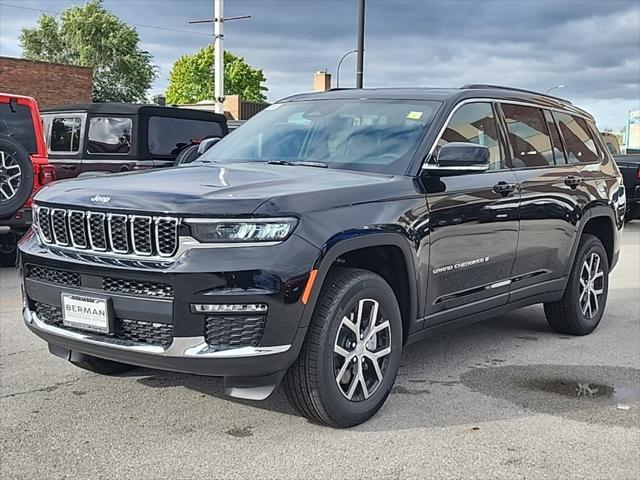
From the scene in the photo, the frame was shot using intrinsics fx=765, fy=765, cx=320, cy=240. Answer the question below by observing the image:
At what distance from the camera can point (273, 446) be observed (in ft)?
12.1

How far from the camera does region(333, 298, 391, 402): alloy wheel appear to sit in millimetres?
3885

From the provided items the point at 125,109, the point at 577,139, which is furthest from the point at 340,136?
the point at 125,109

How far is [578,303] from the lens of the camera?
20.0ft

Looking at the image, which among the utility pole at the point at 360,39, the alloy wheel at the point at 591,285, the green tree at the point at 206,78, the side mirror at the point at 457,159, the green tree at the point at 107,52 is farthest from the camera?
the green tree at the point at 206,78

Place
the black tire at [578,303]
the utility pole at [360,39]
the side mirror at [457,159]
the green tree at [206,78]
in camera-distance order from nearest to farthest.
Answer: the side mirror at [457,159] < the black tire at [578,303] < the utility pole at [360,39] < the green tree at [206,78]

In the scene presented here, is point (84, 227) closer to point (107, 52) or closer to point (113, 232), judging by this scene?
point (113, 232)

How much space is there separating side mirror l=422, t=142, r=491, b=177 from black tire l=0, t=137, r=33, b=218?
196 inches

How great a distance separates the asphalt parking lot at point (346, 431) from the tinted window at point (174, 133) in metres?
5.49

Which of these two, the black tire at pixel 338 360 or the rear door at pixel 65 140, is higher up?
the rear door at pixel 65 140

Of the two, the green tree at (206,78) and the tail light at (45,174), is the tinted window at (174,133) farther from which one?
the green tree at (206,78)

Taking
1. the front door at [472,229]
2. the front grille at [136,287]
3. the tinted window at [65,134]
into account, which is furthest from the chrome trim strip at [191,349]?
the tinted window at [65,134]

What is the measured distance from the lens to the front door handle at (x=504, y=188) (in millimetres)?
4980

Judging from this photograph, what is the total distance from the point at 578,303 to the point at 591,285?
1.03 ft

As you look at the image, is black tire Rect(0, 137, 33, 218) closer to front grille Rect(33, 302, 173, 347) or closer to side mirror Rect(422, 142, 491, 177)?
front grille Rect(33, 302, 173, 347)
